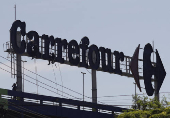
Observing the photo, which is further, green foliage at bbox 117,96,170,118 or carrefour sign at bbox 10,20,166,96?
carrefour sign at bbox 10,20,166,96

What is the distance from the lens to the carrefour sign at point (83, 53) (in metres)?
67.9

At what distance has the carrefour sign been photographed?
6788 centimetres

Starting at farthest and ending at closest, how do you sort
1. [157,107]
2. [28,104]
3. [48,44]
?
1. [48,44]
2. [28,104]
3. [157,107]

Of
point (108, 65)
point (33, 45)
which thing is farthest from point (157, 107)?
point (108, 65)

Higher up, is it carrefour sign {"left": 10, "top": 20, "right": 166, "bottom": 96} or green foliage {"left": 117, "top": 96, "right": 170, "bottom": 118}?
carrefour sign {"left": 10, "top": 20, "right": 166, "bottom": 96}

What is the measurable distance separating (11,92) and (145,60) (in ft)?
103

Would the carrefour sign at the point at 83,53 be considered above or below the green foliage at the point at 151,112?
above

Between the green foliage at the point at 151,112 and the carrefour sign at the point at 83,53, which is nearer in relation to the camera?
the green foliage at the point at 151,112

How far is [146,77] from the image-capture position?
8512 cm

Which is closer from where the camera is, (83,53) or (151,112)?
(151,112)

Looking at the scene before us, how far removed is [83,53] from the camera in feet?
251

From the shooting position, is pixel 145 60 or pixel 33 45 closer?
pixel 33 45

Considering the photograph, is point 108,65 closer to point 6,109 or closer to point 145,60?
point 145,60

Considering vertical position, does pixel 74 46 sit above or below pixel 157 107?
above
